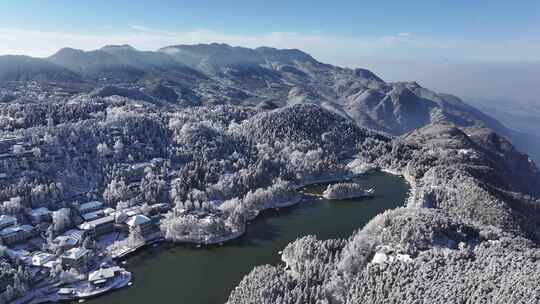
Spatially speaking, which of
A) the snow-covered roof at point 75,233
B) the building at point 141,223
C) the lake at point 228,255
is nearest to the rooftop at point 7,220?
the snow-covered roof at point 75,233

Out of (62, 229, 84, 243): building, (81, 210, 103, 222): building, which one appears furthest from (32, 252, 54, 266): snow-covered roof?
(81, 210, 103, 222): building

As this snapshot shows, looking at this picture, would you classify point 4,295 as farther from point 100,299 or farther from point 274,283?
point 274,283

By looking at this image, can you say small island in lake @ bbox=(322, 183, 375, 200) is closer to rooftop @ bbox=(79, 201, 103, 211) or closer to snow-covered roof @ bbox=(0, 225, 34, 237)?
rooftop @ bbox=(79, 201, 103, 211)

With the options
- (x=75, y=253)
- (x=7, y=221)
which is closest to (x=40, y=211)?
(x=7, y=221)

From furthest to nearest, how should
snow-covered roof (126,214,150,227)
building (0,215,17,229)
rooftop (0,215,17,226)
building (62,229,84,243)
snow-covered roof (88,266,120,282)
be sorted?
snow-covered roof (126,214,150,227) < rooftop (0,215,17,226) < building (0,215,17,229) < building (62,229,84,243) < snow-covered roof (88,266,120,282)

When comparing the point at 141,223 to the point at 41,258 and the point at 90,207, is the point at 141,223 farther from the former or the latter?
the point at 41,258

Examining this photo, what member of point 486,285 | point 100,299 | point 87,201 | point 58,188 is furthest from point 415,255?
point 58,188
